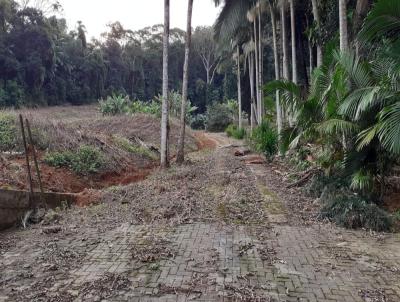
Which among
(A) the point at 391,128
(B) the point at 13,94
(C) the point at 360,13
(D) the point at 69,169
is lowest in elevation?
(D) the point at 69,169

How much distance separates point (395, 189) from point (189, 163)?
775 centimetres

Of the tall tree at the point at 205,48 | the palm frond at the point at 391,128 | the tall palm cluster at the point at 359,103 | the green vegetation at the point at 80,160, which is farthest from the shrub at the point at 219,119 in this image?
the palm frond at the point at 391,128

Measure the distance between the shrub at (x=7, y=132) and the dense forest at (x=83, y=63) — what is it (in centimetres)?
2348

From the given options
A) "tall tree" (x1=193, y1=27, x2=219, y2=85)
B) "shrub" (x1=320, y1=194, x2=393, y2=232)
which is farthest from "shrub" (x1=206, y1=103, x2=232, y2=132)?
"shrub" (x1=320, y1=194, x2=393, y2=232)

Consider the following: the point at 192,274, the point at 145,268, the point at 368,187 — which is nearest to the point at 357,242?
the point at 368,187

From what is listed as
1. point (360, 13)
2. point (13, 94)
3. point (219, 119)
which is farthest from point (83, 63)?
point (360, 13)

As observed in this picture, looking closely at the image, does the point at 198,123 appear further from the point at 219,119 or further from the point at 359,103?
the point at 359,103

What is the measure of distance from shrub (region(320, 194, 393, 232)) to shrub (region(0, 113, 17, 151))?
882 cm

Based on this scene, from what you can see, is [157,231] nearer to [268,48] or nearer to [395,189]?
[395,189]

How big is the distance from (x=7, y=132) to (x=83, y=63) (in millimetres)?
37572

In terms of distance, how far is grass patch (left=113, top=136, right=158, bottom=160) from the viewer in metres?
14.8

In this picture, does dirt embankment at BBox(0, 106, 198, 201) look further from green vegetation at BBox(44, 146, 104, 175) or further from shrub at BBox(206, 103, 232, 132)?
shrub at BBox(206, 103, 232, 132)

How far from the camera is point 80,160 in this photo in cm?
1152

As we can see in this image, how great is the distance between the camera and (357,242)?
17.4 ft
